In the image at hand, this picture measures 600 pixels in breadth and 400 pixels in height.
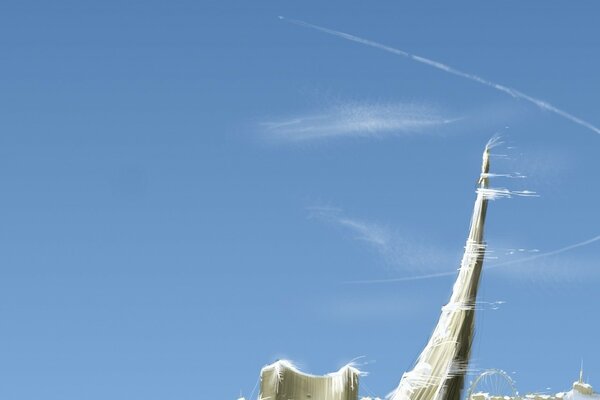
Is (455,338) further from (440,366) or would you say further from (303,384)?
(303,384)

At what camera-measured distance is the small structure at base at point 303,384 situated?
29.8 m

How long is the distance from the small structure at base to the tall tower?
4.33 feet

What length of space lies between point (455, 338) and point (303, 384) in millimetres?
4514

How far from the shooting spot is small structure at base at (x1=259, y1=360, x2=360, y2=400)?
97.6 feet

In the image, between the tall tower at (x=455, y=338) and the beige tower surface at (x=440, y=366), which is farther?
the tall tower at (x=455, y=338)

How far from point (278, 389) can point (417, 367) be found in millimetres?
4023

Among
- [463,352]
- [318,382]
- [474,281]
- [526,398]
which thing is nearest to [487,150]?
[474,281]

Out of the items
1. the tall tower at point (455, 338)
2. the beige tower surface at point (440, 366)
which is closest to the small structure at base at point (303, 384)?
the beige tower surface at point (440, 366)

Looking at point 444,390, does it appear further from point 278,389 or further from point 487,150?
point 487,150

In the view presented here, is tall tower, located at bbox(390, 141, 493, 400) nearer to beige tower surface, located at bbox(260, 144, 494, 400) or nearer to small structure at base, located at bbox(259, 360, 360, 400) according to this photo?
beige tower surface, located at bbox(260, 144, 494, 400)

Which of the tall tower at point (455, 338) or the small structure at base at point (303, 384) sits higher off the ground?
the tall tower at point (455, 338)

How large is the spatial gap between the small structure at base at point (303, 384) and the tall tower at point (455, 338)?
1.32 meters

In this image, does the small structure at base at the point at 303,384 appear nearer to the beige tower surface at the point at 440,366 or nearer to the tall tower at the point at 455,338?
the beige tower surface at the point at 440,366

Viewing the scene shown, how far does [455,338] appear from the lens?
102 ft
